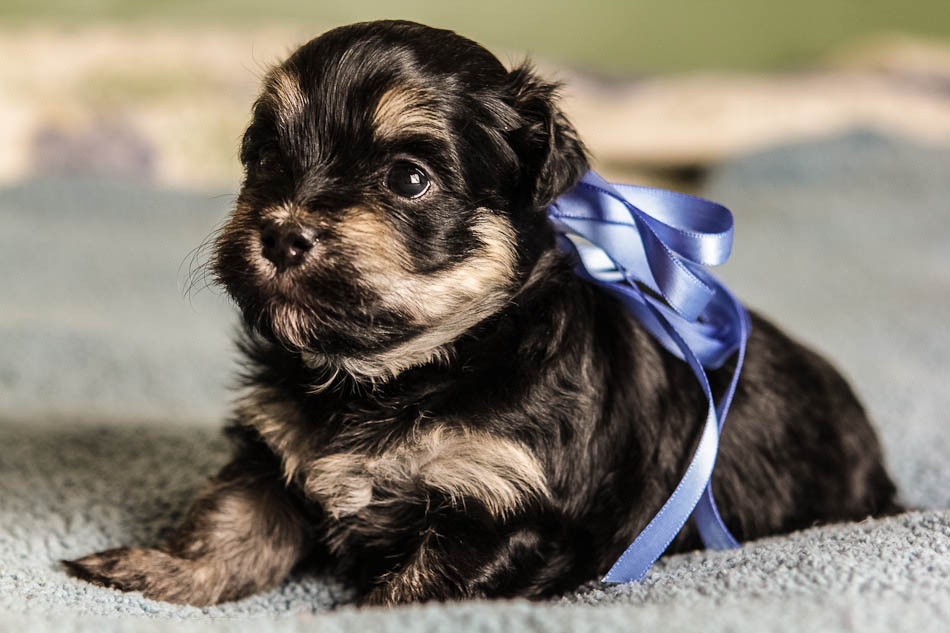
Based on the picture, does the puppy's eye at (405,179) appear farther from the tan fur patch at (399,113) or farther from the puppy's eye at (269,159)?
the puppy's eye at (269,159)

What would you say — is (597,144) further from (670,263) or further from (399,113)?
(399,113)

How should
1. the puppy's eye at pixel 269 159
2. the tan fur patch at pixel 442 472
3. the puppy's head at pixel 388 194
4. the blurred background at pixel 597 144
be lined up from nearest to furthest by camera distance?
the puppy's head at pixel 388 194
the tan fur patch at pixel 442 472
the puppy's eye at pixel 269 159
the blurred background at pixel 597 144

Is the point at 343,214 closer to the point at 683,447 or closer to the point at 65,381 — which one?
the point at 683,447

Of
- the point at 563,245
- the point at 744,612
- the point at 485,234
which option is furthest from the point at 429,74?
the point at 744,612

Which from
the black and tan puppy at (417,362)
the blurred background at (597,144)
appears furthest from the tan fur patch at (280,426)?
the blurred background at (597,144)

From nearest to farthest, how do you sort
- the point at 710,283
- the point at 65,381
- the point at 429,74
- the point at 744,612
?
the point at 744,612 < the point at 429,74 < the point at 710,283 < the point at 65,381

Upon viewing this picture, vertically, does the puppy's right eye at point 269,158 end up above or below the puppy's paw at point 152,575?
above

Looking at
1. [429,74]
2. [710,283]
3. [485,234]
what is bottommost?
[710,283]
